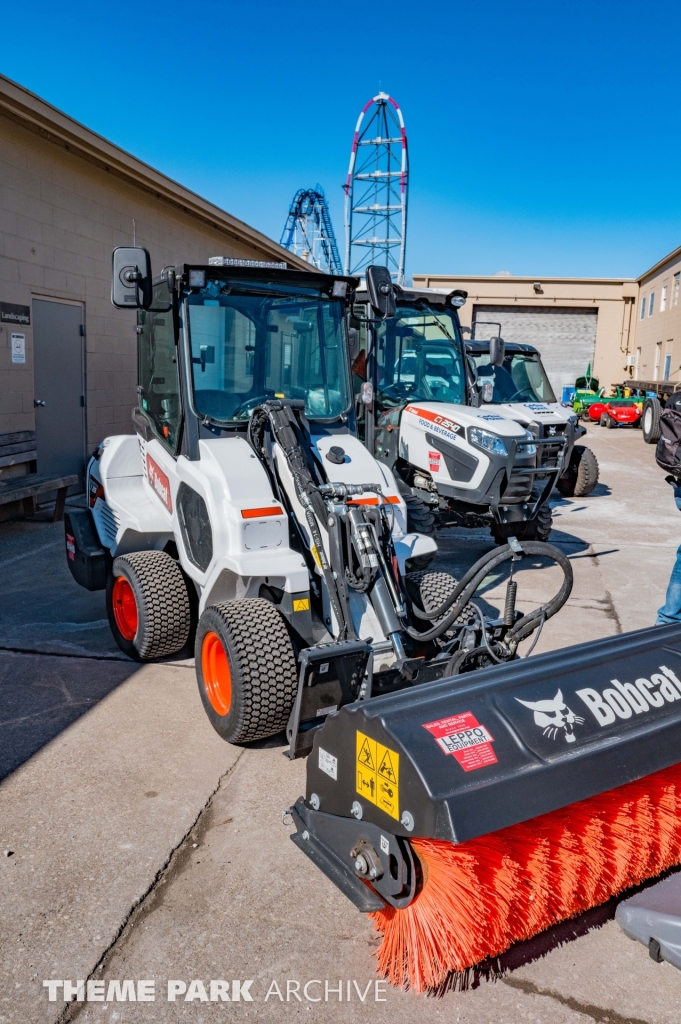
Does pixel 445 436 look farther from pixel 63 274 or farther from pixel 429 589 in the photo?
pixel 63 274

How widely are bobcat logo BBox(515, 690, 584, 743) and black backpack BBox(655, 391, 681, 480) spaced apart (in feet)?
8.31

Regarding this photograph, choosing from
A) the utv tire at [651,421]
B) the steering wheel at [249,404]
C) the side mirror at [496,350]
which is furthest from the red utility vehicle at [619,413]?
the steering wheel at [249,404]

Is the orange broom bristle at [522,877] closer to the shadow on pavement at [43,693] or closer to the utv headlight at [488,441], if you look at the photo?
the shadow on pavement at [43,693]

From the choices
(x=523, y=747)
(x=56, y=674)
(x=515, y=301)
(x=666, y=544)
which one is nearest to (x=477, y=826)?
(x=523, y=747)

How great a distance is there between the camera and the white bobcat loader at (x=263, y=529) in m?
3.45

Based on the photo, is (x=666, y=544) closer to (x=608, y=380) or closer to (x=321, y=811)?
(x=321, y=811)

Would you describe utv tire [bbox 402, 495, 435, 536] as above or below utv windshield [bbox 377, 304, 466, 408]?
below

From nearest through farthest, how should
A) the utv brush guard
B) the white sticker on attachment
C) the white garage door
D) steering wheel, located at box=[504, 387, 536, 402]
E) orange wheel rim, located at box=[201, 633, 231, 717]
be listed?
the utv brush guard → the white sticker on attachment → orange wheel rim, located at box=[201, 633, 231, 717] → steering wheel, located at box=[504, 387, 536, 402] → the white garage door

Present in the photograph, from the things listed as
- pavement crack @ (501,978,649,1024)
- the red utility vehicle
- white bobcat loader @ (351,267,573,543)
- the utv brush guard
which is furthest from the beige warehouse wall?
the red utility vehicle

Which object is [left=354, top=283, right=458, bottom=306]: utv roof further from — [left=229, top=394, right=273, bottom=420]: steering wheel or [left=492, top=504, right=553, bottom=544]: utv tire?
[left=229, top=394, right=273, bottom=420]: steering wheel

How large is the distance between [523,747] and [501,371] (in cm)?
940

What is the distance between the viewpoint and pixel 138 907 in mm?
2727

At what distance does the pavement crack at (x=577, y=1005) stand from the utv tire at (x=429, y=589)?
6.40 ft

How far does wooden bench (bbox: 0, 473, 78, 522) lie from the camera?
7.98m
